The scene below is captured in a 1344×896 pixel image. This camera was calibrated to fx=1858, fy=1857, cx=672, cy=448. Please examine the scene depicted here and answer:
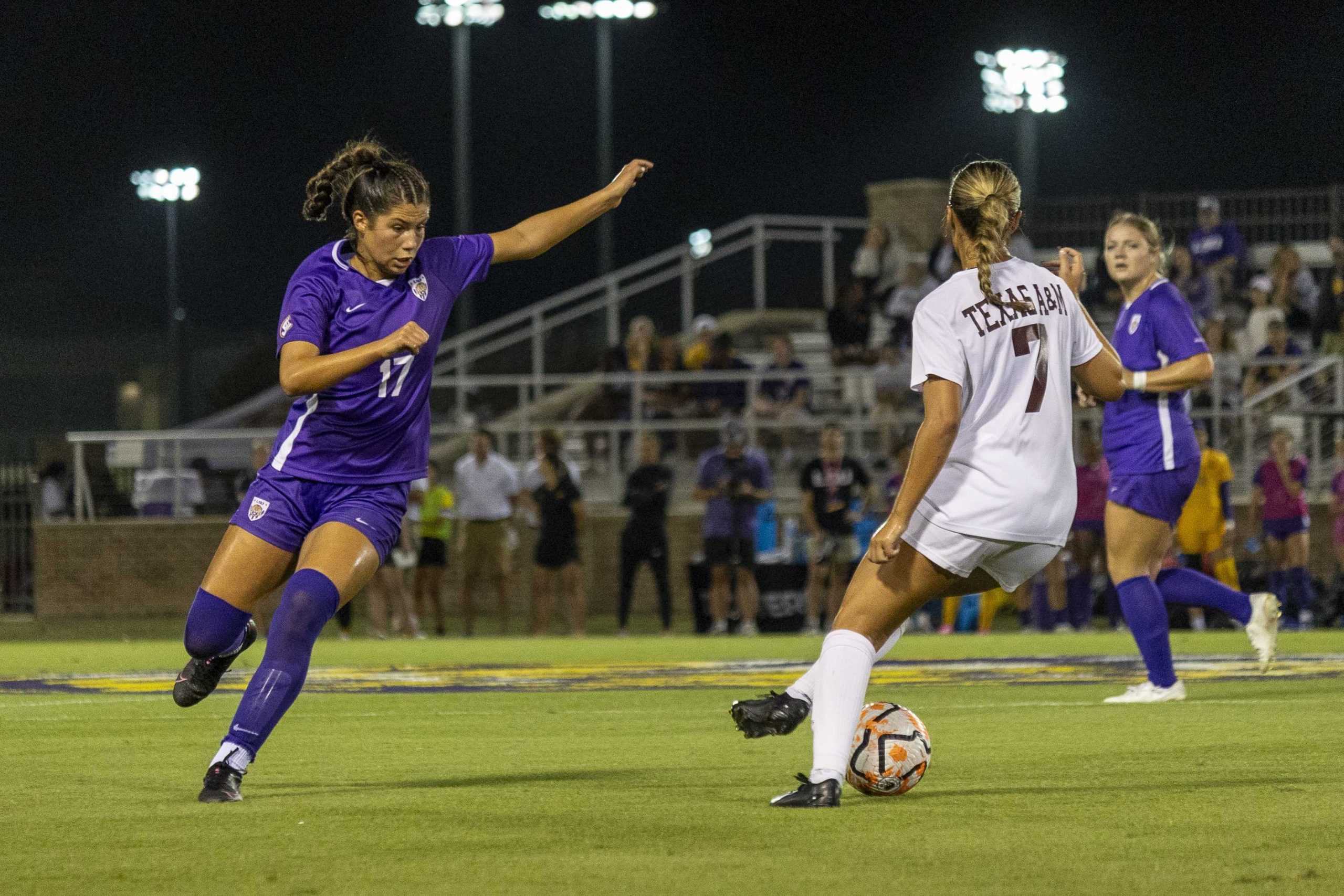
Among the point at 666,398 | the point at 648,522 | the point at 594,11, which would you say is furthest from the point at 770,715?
the point at 594,11

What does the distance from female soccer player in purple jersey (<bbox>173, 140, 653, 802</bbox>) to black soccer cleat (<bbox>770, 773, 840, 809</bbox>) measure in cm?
154

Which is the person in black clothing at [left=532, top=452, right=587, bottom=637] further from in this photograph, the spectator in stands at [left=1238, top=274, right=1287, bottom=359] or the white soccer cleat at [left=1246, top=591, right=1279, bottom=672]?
the white soccer cleat at [left=1246, top=591, right=1279, bottom=672]

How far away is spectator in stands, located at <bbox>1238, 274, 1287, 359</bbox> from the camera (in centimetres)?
2267

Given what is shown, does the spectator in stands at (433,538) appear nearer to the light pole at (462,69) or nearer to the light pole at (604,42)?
the light pole at (462,69)

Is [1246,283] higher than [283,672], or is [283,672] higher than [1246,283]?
[1246,283]

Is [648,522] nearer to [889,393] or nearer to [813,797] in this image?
[889,393]

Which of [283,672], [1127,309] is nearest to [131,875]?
[283,672]

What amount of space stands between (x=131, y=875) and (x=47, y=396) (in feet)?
138

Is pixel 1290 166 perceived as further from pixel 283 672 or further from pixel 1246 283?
pixel 283 672

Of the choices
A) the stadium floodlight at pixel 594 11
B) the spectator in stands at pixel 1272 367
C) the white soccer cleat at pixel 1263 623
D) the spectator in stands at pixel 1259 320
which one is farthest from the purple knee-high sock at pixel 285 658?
the stadium floodlight at pixel 594 11

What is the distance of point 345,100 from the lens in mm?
42125

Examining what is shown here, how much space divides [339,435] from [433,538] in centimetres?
1353

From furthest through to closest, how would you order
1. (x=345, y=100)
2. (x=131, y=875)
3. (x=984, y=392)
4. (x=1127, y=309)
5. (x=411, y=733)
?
(x=345, y=100)
(x=1127, y=309)
(x=411, y=733)
(x=984, y=392)
(x=131, y=875)

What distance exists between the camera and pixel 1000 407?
220 inches
